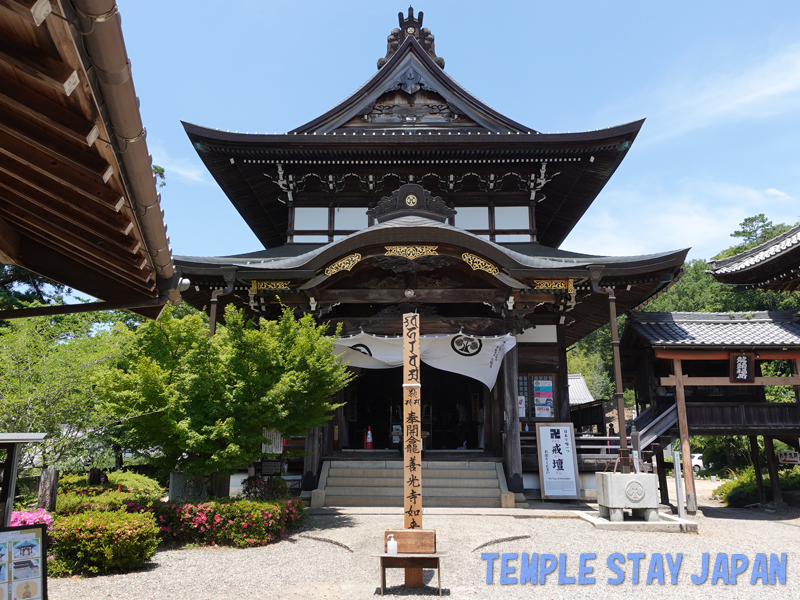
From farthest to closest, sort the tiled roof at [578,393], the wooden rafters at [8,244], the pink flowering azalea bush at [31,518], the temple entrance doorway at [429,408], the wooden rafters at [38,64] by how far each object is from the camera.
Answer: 1. the tiled roof at [578,393]
2. the temple entrance doorway at [429,408]
3. the pink flowering azalea bush at [31,518]
4. the wooden rafters at [8,244]
5. the wooden rafters at [38,64]

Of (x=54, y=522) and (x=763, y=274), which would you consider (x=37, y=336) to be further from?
(x=763, y=274)

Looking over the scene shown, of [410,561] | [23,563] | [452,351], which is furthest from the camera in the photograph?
[452,351]

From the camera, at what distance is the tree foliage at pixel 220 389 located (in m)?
9.05

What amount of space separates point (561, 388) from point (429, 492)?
188 inches

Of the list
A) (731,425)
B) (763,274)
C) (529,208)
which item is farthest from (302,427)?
(763,274)

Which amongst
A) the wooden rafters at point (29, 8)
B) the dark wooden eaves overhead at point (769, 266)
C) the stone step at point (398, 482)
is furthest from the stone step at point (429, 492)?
the wooden rafters at point (29, 8)

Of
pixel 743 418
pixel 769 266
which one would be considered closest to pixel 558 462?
pixel 743 418

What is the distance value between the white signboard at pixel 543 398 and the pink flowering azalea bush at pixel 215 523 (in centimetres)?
782

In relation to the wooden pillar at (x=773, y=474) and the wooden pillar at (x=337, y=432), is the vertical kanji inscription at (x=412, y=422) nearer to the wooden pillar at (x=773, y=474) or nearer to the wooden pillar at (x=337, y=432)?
the wooden pillar at (x=337, y=432)

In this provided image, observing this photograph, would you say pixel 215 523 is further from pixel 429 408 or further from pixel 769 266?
pixel 769 266

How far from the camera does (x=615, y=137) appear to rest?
14352mm

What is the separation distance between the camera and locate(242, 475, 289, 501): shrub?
1009 cm

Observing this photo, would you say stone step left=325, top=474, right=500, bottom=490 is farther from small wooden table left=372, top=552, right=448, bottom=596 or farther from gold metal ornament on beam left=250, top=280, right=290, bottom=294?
small wooden table left=372, top=552, right=448, bottom=596

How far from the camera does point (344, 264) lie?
40.4 ft
